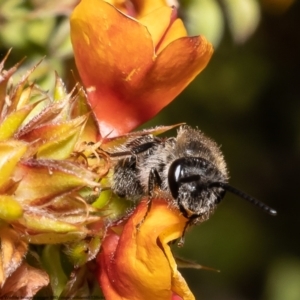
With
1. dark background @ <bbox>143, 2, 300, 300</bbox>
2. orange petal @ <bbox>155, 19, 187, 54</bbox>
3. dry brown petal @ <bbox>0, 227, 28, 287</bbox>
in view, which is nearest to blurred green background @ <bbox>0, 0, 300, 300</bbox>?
dark background @ <bbox>143, 2, 300, 300</bbox>

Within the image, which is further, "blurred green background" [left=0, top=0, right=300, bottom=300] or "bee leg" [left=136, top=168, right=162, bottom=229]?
"blurred green background" [left=0, top=0, right=300, bottom=300]

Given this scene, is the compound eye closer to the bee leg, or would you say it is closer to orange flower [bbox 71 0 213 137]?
the bee leg

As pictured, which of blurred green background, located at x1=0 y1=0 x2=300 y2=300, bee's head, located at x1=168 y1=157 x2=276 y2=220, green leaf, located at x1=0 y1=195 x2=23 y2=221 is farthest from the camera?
blurred green background, located at x1=0 y1=0 x2=300 y2=300

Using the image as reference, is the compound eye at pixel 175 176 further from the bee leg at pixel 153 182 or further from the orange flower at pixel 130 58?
the orange flower at pixel 130 58

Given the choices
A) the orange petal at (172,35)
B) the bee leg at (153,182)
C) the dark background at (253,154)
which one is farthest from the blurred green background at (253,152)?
the bee leg at (153,182)

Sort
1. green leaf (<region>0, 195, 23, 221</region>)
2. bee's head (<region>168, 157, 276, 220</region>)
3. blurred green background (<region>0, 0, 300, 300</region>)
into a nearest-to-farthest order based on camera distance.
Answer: green leaf (<region>0, 195, 23, 221</region>) → bee's head (<region>168, 157, 276, 220</region>) → blurred green background (<region>0, 0, 300, 300</region>)

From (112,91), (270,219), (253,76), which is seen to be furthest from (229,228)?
(112,91)

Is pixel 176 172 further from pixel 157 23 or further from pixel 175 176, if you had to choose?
pixel 157 23

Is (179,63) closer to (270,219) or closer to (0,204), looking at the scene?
(0,204)
